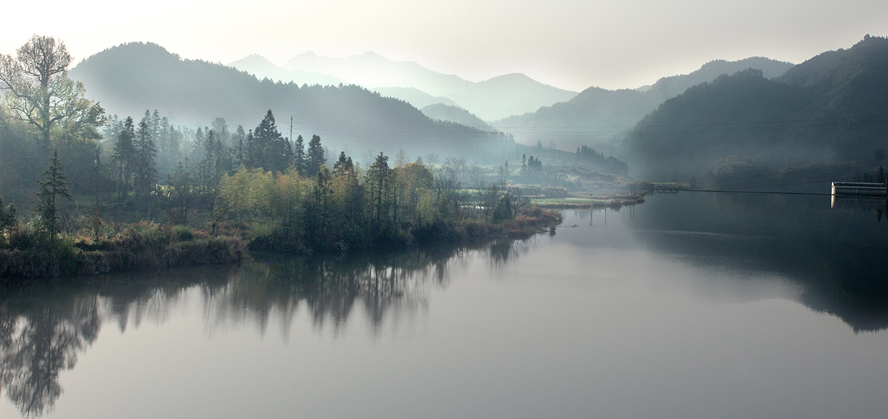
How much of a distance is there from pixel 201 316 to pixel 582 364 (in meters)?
12.0

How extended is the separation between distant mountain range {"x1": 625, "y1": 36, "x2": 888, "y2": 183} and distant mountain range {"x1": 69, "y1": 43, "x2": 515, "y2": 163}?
4225 cm

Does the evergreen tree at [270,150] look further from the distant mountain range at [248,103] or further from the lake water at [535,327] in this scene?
the distant mountain range at [248,103]

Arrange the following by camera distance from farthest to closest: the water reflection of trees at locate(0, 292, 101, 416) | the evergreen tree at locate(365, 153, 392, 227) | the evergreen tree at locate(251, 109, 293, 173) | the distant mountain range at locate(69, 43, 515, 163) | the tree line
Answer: the distant mountain range at locate(69, 43, 515, 163) → the evergreen tree at locate(251, 109, 293, 173) → the evergreen tree at locate(365, 153, 392, 227) → the tree line → the water reflection of trees at locate(0, 292, 101, 416)

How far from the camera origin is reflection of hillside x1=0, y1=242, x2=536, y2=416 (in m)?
13.4

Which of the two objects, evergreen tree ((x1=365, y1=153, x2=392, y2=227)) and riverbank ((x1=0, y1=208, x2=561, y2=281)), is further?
evergreen tree ((x1=365, y1=153, x2=392, y2=227))

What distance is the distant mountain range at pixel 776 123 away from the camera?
106m

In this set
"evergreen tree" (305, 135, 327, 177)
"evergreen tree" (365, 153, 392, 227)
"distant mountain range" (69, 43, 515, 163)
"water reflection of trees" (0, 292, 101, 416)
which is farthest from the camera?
"distant mountain range" (69, 43, 515, 163)

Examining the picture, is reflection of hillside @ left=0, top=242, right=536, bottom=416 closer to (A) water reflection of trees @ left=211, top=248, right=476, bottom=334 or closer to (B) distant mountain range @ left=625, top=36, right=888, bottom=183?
(A) water reflection of trees @ left=211, top=248, right=476, bottom=334

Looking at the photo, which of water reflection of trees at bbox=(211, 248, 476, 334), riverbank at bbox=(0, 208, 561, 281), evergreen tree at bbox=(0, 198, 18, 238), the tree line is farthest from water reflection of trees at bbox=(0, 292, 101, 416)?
the tree line

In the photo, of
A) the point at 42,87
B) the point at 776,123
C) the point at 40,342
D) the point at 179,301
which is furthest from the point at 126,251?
the point at 776,123

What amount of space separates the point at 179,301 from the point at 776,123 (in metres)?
143

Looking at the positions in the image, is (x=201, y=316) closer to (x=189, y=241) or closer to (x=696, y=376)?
(x=189, y=241)

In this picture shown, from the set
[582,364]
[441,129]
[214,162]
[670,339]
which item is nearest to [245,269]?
[582,364]

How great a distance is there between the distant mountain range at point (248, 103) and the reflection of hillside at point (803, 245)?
224 feet
